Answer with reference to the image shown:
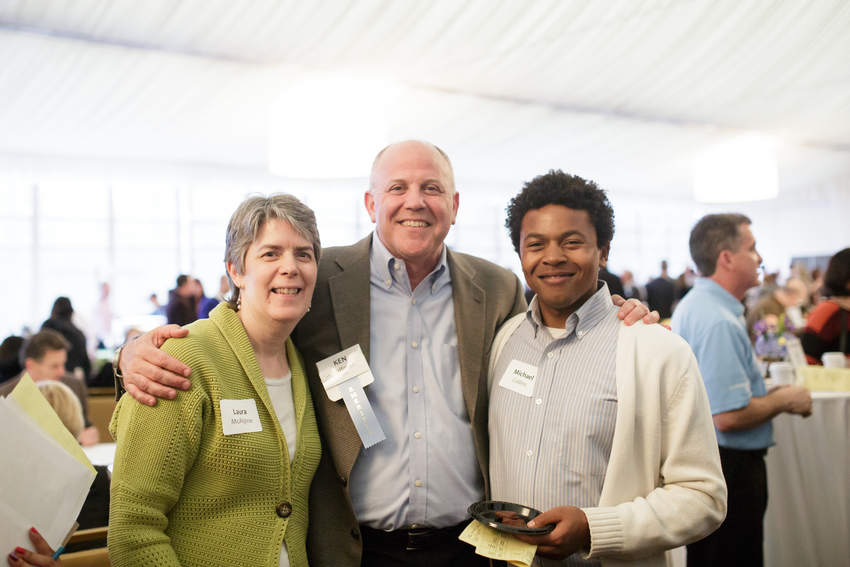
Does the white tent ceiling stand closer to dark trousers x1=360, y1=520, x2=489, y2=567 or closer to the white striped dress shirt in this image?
the white striped dress shirt

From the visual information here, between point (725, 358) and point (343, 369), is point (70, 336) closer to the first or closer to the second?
point (343, 369)

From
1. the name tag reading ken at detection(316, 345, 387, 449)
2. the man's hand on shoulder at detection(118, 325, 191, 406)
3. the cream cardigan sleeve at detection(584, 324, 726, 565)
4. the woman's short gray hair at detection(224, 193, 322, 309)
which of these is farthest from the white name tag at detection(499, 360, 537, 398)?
the man's hand on shoulder at detection(118, 325, 191, 406)

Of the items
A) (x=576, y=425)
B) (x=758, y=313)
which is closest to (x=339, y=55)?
(x=758, y=313)

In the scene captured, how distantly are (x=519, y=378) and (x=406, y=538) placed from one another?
551mm

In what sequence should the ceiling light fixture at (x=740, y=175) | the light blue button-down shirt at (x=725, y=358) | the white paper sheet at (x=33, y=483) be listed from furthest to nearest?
1. the ceiling light fixture at (x=740, y=175)
2. the light blue button-down shirt at (x=725, y=358)
3. the white paper sheet at (x=33, y=483)

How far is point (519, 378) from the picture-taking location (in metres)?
1.85

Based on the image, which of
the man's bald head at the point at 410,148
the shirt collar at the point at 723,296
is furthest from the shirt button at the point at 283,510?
the shirt collar at the point at 723,296

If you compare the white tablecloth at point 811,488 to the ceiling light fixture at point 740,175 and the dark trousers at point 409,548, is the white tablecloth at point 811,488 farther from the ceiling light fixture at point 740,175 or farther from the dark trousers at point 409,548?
the ceiling light fixture at point 740,175

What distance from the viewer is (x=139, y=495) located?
1.48m

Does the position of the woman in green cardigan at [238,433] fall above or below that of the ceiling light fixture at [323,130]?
below

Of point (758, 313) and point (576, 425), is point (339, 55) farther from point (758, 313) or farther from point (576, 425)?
point (576, 425)

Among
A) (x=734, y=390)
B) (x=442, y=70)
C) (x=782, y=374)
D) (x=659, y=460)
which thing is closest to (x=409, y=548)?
(x=659, y=460)

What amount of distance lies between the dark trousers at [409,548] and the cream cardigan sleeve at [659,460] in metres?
0.49

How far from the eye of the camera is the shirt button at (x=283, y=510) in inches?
64.9
